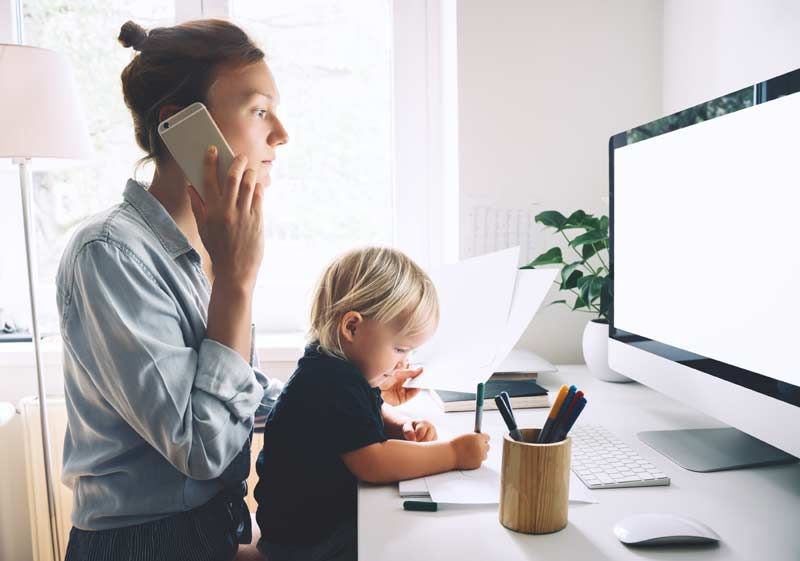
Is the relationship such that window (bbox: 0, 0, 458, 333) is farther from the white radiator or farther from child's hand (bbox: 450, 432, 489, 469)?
child's hand (bbox: 450, 432, 489, 469)

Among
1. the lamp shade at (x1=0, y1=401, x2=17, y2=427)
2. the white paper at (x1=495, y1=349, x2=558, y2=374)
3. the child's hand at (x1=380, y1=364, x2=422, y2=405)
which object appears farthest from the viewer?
the lamp shade at (x1=0, y1=401, x2=17, y2=427)

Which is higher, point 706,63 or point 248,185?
point 706,63

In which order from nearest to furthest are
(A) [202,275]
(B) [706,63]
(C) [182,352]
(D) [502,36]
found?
1. (C) [182,352]
2. (A) [202,275]
3. (B) [706,63]
4. (D) [502,36]

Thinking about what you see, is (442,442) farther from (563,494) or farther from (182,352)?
(182,352)

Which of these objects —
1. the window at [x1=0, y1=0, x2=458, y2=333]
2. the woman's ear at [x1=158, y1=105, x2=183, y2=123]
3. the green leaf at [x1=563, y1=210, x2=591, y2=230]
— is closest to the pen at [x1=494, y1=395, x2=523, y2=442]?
the woman's ear at [x1=158, y1=105, x2=183, y2=123]

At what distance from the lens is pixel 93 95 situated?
1.83 meters

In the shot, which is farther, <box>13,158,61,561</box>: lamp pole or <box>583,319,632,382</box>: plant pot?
<box>13,158,61,561</box>: lamp pole

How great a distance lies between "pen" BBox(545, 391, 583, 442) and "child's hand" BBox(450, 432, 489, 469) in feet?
0.46

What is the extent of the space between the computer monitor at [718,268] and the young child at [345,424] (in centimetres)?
31

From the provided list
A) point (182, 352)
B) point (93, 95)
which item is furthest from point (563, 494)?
point (93, 95)

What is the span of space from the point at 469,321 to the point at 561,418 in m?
0.37

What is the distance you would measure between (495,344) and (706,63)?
89 centimetres

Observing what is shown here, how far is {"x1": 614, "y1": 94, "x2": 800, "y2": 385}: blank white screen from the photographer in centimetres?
67

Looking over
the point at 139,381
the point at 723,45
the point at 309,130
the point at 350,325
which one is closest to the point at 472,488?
the point at 350,325
